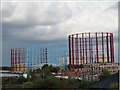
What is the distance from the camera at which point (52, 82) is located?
8.44 metres

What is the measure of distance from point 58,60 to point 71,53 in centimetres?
555

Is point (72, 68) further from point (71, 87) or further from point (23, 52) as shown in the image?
point (71, 87)

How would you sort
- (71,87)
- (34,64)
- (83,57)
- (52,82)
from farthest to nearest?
(34,64) → (83,57) → (52,82) → (71,87)

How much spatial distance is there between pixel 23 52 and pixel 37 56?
5.33 feet

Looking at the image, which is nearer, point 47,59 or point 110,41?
point 110,41

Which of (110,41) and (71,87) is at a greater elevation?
(110,41)

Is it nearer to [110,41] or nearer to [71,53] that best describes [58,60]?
[71,53]

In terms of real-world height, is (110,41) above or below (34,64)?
above

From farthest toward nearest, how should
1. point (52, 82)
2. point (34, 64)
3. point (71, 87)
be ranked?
point (34, 64)
point (52, 82)
point (71, 87)

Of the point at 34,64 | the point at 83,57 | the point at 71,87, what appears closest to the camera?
the point at 71,87

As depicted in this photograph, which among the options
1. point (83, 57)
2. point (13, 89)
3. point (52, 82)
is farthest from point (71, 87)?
point (83, 57)

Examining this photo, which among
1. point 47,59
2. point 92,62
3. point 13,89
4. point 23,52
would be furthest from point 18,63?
point 13,89

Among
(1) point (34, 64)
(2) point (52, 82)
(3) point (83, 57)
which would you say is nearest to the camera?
(2) point (52, 82)

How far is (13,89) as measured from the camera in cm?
845
